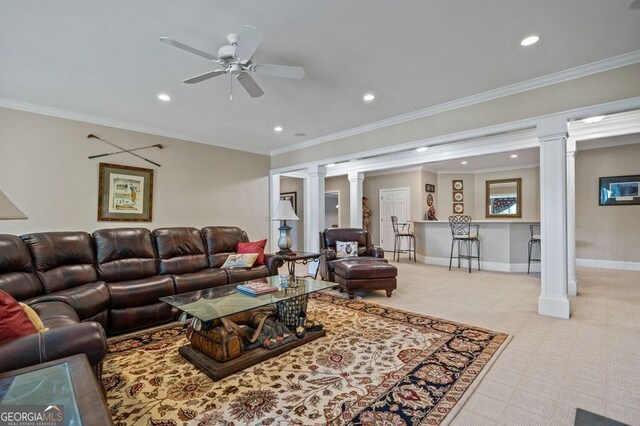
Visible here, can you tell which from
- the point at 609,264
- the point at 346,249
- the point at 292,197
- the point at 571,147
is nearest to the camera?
the point at 571,147

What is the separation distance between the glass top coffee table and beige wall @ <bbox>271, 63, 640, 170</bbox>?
8.90 ft

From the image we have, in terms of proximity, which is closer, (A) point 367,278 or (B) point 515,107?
(B) point 515,107

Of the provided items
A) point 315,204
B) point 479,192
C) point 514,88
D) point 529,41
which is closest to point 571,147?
point 514,88

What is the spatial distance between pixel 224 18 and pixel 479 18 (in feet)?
6.40

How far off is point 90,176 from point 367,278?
14.2 ft

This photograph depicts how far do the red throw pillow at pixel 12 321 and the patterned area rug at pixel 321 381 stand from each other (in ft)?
2.23

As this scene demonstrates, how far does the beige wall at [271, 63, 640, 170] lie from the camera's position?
2.93 m

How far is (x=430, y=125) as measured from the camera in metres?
4.20

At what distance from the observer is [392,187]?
883 centimetres

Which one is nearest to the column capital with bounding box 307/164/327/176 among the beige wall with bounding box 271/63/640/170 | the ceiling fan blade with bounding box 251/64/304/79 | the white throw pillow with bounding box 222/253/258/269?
the beige wall with bounding box 271/63/640/170

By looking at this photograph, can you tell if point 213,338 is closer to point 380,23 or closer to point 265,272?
point 265,272

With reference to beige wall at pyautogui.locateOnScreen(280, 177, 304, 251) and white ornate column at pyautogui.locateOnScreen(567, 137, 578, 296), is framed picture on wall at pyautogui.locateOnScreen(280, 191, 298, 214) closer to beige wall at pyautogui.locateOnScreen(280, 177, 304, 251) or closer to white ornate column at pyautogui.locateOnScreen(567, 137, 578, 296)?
beige wall at pyautogui.locateOnScreen(280, 177, 304, 251)

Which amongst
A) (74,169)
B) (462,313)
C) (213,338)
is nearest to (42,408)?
(213,338)

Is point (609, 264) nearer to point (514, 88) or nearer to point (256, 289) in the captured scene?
point (514, 88)
